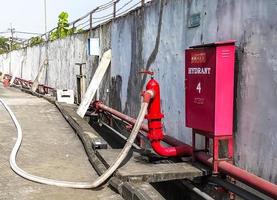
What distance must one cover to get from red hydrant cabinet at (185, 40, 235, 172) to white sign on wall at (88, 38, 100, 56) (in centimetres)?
789

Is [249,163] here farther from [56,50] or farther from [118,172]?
[56,50]

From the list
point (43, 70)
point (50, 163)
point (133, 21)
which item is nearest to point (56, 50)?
point (43, 70)

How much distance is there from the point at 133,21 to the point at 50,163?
414 centimetres

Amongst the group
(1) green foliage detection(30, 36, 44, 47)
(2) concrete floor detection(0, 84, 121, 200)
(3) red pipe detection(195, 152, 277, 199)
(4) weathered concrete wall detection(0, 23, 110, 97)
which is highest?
(1) green foliage detection(30, 36, 44, 47)

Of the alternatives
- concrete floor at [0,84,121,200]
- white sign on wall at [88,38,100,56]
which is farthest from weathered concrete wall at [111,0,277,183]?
white sign on wall at [88,38,100,56]

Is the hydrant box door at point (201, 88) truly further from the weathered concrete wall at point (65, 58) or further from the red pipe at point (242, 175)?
the weathered concrete wall at point (65, 58)

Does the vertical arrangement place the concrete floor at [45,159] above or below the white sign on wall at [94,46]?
below

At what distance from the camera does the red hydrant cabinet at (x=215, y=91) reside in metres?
5.00

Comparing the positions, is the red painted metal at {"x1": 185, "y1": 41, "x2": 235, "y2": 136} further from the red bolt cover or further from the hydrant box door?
the red bolt cover

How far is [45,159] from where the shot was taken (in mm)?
6941

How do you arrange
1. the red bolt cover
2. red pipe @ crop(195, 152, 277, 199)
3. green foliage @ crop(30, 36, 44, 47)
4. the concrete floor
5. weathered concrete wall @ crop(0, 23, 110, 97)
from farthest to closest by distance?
green foliage @ crop(30, 36, 44, 47), weathered concrete wall @ crop(0, 23, 110, 97), the red bolt cover, the concrete floor, red pipe @ crop(195, 152, 277, 199)

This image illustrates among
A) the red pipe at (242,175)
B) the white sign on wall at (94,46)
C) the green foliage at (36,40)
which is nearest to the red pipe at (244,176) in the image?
the red pipe at (242,175)

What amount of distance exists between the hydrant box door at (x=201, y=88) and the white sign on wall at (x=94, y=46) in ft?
25.1

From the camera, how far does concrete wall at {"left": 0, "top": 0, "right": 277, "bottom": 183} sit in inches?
188
